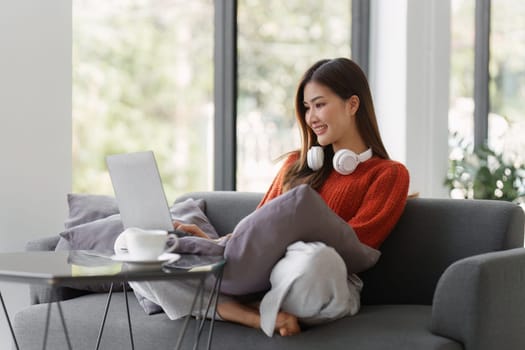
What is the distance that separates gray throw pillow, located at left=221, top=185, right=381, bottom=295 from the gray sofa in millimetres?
176

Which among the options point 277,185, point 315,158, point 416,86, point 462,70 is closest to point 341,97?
point 315,158

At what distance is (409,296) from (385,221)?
0.26 m

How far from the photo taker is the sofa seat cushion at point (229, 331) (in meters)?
2.25

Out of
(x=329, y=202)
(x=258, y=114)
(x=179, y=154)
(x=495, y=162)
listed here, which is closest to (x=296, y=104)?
(x=329, y=202)

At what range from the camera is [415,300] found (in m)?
2.75

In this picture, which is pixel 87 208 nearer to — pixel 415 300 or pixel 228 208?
pixel 228 208

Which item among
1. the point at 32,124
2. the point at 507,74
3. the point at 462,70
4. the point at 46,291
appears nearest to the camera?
the point at 46,291

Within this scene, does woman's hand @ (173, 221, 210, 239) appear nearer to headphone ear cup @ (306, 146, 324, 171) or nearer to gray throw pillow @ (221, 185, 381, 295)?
gray throw pillow @ (221, 185, 381, 295)

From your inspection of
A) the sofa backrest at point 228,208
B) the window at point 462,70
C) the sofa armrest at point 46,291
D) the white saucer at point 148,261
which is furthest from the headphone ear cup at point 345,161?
the window at point 462,70

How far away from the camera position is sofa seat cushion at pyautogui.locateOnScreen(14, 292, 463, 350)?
2.25m

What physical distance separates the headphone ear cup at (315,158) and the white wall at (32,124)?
3.38ft

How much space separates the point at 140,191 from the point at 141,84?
5059 millimetres

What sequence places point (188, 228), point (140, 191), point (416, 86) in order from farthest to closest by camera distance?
point (416, 86)
point (188, 228)
point (140, 191)

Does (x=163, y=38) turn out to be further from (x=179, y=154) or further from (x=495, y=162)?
(x=495, y=162)
